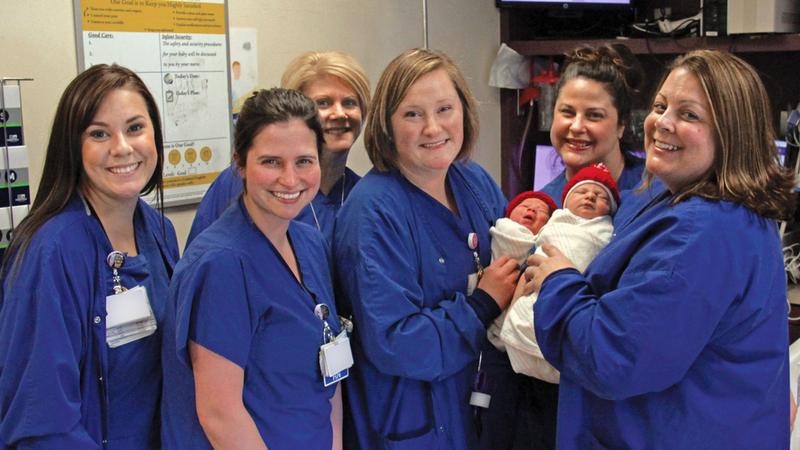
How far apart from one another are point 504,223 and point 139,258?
778 mm

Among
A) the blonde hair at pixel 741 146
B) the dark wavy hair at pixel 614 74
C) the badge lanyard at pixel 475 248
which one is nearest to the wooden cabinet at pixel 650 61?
the dark wavy hair at pixel 614 74

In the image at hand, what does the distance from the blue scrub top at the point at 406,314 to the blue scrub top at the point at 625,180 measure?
1.41 ft

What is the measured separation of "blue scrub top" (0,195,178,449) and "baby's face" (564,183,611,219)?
897mm

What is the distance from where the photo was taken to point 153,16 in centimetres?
249

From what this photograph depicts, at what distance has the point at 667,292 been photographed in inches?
52.7

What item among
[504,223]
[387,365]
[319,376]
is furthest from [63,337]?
[504,223]

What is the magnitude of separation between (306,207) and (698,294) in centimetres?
105

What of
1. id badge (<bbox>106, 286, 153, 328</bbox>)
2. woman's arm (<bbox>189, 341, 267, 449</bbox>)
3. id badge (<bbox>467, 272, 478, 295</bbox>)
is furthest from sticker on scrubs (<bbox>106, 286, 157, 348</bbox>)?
id badge (<bbox>467, 272, 478, 295</bbox>)

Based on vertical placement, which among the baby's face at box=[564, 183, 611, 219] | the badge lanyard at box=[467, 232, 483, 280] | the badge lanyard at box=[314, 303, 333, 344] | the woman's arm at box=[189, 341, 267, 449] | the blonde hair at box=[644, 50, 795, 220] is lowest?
the woman's arm at box=[189, 341, 267, 449]

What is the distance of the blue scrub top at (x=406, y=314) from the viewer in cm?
163

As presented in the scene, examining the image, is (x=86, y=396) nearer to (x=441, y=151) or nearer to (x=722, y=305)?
(x=441, y=151)

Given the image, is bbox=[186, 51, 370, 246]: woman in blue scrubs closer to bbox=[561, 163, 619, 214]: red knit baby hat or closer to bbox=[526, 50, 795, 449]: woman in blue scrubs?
bbox=[561, 163, 619, 214]: red knit baby hat

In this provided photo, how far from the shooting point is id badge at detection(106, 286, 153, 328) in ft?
4.89

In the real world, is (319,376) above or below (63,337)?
below
